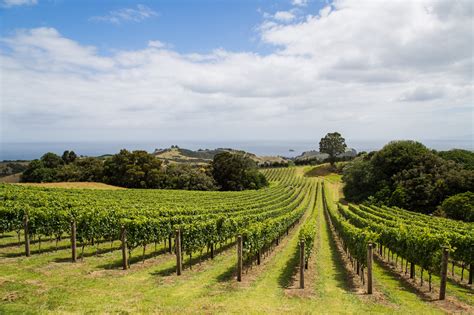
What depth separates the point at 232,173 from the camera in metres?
80.9

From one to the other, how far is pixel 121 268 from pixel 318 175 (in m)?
103

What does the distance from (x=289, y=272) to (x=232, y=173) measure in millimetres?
64502

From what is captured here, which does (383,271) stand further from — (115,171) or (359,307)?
(115,171)

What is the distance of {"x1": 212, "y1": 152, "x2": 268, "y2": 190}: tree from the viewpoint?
80625mm

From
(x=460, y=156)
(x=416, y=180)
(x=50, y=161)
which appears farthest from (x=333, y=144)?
(x=50, y=161)

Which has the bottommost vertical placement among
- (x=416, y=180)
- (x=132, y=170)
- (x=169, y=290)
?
(x=169, y=290)

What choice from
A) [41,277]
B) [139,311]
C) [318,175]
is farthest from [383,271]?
[318,175]

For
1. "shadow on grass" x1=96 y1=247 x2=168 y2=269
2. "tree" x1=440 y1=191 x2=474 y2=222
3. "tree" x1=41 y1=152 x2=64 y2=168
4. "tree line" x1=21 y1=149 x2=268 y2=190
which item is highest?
"tree" x1=41 y1=152 x2=64 y2=168

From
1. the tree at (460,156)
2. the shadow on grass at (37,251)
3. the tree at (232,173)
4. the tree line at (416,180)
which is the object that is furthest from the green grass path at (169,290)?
the tree at (232,173)

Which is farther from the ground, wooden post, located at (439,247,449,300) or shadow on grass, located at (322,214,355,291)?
wooden post, located at (439,247,449,300)

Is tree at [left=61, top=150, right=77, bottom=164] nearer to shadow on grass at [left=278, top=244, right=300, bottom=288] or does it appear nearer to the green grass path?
the green grass path

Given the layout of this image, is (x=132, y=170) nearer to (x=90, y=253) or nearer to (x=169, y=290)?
(x=90, y=253)

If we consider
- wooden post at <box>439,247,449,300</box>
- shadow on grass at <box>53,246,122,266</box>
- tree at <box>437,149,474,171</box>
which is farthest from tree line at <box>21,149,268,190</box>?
wooden post at <box>439,247,449,300</box>

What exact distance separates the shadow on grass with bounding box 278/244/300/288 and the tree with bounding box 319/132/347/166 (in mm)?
102874
